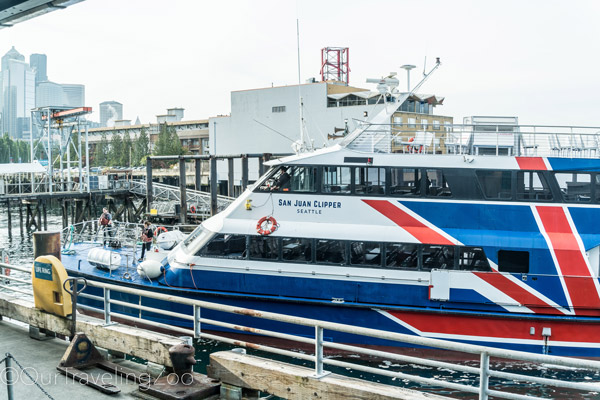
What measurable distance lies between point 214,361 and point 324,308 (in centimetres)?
624

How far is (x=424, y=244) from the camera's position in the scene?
42.5ft

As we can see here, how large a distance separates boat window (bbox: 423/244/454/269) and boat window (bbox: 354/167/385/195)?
172cm

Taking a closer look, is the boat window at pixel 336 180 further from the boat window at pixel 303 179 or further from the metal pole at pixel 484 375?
the metal pole at pixel 484 375

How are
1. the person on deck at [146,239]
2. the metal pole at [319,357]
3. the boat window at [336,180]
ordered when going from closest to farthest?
the metal pole at [319,357] < the boat window at [336,180] < the person on deck at [146,239]

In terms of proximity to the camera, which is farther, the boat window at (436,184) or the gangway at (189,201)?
the gangway at (189,201)

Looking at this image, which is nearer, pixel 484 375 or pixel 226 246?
pixel 484 375

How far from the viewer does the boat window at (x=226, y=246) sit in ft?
45.6

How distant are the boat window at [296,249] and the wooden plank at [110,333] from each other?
5623mm

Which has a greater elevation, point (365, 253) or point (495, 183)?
point (495, 183)

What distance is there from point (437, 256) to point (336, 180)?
9.65 feet

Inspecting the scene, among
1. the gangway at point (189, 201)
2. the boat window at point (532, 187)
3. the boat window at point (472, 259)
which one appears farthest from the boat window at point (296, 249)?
the gangway at point (189, 201)

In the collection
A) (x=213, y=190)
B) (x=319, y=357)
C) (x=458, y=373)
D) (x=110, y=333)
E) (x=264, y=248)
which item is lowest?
(x=458, y=373)

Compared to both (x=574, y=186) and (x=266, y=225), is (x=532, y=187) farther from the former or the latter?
(x=266, y=225)

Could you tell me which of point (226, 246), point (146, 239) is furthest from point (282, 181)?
point (146, 239)
